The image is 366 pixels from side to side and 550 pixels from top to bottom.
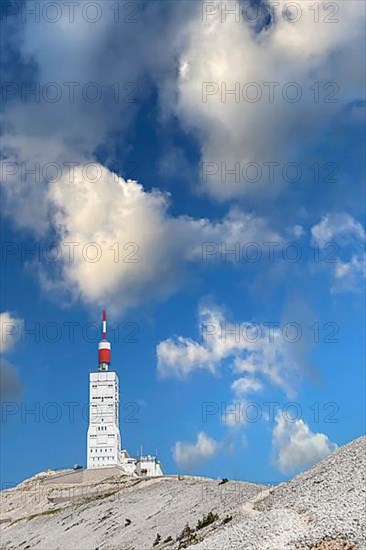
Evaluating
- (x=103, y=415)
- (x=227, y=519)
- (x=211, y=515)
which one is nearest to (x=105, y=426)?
(x=103, y=415)

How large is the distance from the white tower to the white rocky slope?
41.5m

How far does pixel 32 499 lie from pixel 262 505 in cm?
7787

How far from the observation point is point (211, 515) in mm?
52250

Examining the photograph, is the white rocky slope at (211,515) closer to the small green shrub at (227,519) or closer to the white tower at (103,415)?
the small green shrub at (227,519)

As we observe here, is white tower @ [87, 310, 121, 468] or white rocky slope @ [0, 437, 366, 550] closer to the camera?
Answer: white rocky slope @ [0, 437, 366, 550]

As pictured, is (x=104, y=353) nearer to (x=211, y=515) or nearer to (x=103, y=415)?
(x=103, y=415)

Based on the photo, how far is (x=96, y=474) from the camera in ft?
431

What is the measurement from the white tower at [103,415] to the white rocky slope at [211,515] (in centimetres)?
4154

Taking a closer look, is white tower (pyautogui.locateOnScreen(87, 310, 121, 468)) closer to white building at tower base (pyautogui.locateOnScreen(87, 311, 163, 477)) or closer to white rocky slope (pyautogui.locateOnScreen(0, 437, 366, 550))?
white building at tower base (pyautogui.locateOnScreen(87, 311, 163, 477))

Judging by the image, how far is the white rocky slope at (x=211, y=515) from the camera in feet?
116

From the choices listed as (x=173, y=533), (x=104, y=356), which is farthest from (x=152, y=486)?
(x=104, y=356)

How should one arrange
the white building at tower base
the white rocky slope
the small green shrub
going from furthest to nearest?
the white building at tower base → the small green shrub → the white rocky slope

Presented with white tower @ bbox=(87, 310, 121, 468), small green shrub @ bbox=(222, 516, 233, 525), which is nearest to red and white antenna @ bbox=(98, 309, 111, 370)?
white tower @ bbox=(87, 310, 121, 468)

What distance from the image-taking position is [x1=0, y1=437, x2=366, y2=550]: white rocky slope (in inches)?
1389
